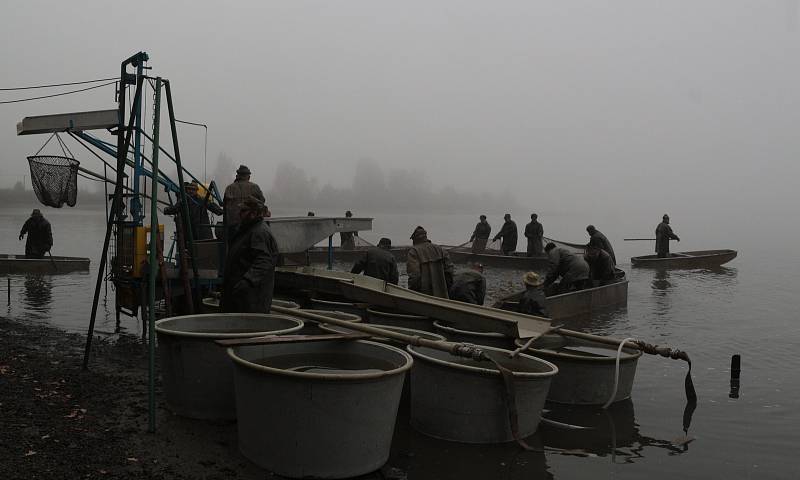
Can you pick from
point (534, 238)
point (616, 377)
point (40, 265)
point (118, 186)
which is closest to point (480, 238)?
point (534, 238)

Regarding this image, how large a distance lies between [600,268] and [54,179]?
11.7m

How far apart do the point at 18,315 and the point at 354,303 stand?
721cm

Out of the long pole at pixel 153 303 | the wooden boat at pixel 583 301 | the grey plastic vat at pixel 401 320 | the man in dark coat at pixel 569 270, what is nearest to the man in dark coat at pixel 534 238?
the wooden boat at pixel 583 301

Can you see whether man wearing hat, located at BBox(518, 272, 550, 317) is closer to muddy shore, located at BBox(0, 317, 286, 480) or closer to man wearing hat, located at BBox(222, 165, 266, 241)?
man wearing hat, located at BBox(222, 165, 266, 241)

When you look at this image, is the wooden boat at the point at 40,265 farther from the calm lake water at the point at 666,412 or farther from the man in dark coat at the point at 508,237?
the man in dark coat at the point at 508,237

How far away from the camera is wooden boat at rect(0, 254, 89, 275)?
61.1 ft

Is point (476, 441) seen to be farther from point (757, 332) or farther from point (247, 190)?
point (757, 332)

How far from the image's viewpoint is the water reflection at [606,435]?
20.1 ft

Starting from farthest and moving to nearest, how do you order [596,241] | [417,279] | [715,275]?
[715,275] → [596,241] → [417,279]

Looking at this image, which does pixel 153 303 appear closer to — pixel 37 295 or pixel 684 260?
pixel 37 295

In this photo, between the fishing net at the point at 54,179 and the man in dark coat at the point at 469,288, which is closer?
the man in dark coat at the point at 469,288

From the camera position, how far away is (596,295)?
14.3 m

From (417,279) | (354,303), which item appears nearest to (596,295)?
(417,279)

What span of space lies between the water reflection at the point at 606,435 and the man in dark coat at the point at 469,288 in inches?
97.7
